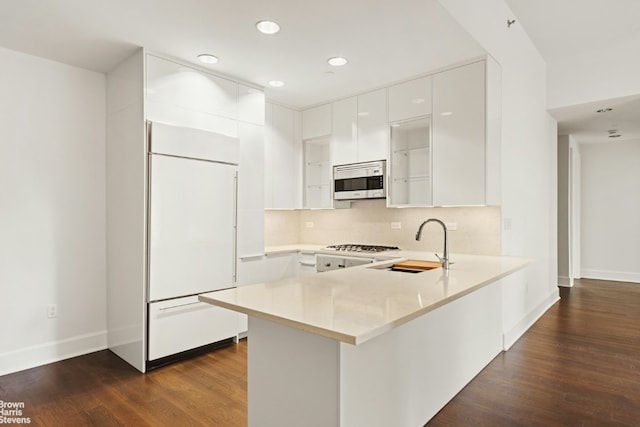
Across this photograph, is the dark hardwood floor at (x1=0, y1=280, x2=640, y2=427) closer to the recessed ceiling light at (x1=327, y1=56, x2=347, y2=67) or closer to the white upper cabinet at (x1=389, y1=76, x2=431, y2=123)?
the white upper cabinet at (x1=389, y1=76, x2=431, y2=123)

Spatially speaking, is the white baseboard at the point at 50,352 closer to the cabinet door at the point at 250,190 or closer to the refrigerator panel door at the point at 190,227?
→ the refrigerator panel door at the point at 190,227

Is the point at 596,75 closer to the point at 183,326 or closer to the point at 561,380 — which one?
the point at 561,380

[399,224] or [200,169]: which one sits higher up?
[200,169]

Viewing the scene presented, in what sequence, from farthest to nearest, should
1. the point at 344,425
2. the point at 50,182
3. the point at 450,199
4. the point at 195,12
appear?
the point at 450,199 < the point at 50,182 < the point at 195,12 < the point at 344,425

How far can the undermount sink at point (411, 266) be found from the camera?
9.16 ft

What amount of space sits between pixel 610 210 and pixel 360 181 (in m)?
5.63

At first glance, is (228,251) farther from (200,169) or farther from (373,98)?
(373,98)

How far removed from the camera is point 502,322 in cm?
333

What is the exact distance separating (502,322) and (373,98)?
8.44 ft

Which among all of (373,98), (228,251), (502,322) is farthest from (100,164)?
(502,322)

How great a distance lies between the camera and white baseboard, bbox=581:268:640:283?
6.61 m

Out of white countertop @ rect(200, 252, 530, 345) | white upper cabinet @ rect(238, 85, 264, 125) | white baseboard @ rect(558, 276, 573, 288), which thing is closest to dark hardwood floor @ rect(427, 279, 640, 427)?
white countertop @ rect(200, 252, 530, 345)

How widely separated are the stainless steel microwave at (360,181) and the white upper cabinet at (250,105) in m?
1.10

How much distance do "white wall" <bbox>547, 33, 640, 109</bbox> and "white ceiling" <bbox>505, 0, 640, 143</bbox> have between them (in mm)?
89
